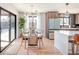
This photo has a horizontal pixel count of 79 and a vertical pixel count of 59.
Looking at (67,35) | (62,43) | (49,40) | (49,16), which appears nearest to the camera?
(67,35)

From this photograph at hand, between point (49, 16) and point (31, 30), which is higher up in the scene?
point (49, 16)

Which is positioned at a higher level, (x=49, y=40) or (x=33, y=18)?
(x=33, y=18)

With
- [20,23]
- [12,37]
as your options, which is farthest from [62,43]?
[12,37]

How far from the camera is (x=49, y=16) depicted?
7375mm

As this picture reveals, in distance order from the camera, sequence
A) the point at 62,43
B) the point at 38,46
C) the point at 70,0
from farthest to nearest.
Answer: the point at 38,46 → the point at 62,43 → the point at 70,0

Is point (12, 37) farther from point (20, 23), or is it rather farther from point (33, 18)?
point (33, 18)

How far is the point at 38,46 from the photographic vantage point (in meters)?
5.20

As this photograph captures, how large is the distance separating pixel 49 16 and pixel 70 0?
605 cm

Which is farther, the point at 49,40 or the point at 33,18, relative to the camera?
the point at 49,40

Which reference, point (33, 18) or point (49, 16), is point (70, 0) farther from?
point (49, 16)

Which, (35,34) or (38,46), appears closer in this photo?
(35,34)
